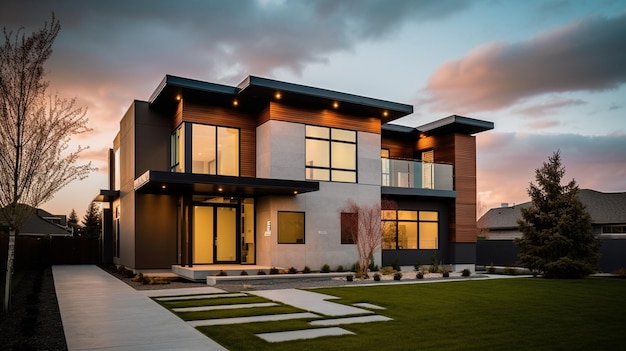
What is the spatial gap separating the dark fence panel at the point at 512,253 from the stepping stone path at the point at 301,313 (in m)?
15.6

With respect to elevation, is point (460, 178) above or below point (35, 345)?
above

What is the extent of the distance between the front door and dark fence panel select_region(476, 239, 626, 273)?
552 inches

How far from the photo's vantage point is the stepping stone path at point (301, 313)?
25.8 ft

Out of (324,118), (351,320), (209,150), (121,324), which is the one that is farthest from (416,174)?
(121,324)

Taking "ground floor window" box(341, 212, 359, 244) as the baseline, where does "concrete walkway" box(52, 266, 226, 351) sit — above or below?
below

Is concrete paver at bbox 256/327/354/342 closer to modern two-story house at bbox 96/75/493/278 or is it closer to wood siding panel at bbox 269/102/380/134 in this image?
modern two-story house at bbox 96/75/493/278

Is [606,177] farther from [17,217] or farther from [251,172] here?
[17,217]

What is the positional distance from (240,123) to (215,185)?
384 cm

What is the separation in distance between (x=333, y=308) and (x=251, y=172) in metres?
9.87

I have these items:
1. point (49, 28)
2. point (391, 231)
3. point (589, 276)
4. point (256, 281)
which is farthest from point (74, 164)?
point (589, 276)

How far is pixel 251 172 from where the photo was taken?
1952 centimetres

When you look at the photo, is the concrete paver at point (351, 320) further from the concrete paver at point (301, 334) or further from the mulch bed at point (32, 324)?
the mulch bed at point (32, 324)

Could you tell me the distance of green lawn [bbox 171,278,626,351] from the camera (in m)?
7.09

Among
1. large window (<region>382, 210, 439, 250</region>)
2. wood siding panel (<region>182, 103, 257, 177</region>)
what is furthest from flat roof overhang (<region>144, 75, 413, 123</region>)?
large window (<region>382, 210, 439, 250</region>)
